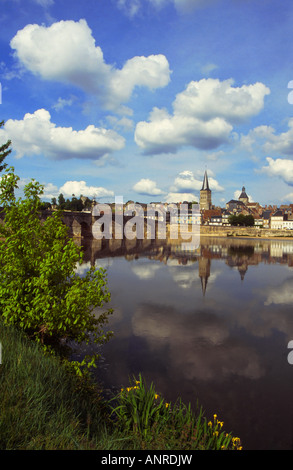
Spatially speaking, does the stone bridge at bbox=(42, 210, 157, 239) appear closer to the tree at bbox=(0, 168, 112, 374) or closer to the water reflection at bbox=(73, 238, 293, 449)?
the water reflection at bbox=(73, 238, 293, 449)

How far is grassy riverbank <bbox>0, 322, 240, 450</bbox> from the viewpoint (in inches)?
229

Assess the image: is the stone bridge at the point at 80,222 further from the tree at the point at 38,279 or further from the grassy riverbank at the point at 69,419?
the grassy riverbank at the point at 69,419

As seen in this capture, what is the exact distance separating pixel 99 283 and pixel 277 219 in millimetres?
Answer: 195313

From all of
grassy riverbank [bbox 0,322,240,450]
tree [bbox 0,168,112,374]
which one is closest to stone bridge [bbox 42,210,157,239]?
tree [bbox 0,168,112,374]

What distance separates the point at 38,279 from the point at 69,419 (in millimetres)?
4303

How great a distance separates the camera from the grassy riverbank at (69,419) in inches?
229

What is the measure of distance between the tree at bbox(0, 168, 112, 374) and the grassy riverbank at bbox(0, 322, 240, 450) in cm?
107

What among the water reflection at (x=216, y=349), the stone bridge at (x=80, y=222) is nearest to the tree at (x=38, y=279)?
the water reflection at (x=216, y=349)

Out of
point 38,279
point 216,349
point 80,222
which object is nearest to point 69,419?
point 38,279

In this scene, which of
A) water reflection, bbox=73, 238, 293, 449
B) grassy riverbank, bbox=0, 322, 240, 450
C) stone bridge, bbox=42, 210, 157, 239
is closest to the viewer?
grassy riverbank, bbox=0, 322, 240, 450

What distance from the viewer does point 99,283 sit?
32.7 feet

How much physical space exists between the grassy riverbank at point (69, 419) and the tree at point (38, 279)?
1.07 metres

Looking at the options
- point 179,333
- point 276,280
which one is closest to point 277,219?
point 276,280
